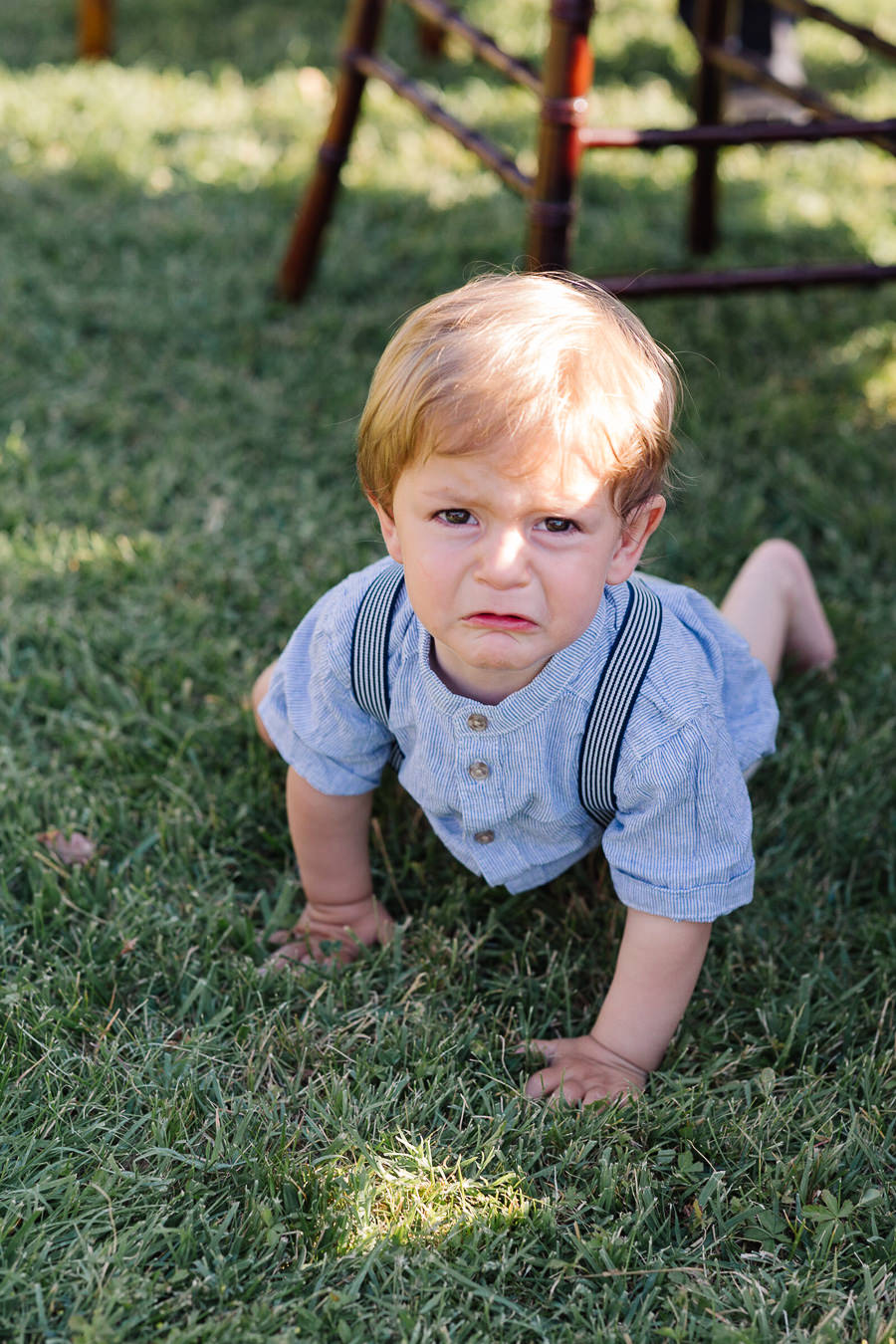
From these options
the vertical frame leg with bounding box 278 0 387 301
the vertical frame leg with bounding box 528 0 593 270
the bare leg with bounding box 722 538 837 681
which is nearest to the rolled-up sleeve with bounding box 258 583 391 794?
the bare leg with bounding box 722 538 837 681

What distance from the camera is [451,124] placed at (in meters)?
2.61

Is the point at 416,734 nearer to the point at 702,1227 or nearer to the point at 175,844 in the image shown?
the point at 175,844

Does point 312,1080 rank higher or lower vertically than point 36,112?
lower

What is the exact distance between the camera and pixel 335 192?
3033mm

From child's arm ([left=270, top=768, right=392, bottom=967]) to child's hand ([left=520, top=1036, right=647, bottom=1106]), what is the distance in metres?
0.27

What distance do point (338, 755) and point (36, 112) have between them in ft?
10.4

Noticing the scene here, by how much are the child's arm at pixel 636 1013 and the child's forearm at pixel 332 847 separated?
1.09ft

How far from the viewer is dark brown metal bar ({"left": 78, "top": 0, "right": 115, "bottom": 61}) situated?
4.36 m

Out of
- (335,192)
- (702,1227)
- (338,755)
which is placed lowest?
(702,1227)

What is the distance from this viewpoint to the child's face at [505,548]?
1.25 m

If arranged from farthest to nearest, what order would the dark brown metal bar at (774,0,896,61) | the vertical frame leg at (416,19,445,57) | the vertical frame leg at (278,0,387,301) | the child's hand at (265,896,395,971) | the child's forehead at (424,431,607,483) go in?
the vertical frame leg at (416,19,445,57)
the vertical frame leg at (278,0,387,301)
the dark brown metal bar at (774,0,896,61)
the child's hand at (265,896,395,971)
the child's forehead at (424,431,607,483)

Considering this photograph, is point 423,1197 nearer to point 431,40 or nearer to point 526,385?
point 526,385

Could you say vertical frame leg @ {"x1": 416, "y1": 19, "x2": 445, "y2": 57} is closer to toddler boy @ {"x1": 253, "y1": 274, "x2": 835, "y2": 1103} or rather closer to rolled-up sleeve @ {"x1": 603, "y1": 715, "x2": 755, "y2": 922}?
toddler boy @ {"x1": 253, "y1": 274, "x2": 835, "y2": 1103}

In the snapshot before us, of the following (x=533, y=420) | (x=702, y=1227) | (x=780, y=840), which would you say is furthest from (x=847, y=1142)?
(x=533, y=420)
